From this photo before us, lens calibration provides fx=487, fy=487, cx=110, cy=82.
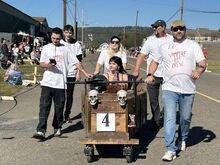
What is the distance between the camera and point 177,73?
21.7 feet

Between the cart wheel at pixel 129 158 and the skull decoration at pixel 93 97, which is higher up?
the skull decoration at pixel 93 97

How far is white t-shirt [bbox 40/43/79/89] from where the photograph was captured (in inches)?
312

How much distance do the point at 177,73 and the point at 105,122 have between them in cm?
118

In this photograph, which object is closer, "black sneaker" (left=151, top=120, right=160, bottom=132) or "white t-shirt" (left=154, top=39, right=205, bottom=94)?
"white t-shirt" (left=154, top=39, right=205, bottom=94)

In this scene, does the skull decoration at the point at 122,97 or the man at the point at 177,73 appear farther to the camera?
the man at the point at 177,73

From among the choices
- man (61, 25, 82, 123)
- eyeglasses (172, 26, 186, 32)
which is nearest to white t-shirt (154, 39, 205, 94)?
eyeglasses (172, 26, 186, 32)

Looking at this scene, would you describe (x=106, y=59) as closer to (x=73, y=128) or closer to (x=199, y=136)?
(x=73, y=128)

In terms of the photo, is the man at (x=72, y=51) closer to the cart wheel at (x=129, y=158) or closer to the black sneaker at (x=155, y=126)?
the black sneaker at (x=155, y=126)

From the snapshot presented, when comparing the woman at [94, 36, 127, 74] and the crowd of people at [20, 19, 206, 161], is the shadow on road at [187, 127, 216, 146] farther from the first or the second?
the woman at [94, 36, 127, 74]

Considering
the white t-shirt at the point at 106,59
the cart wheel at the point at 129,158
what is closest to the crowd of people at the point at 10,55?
the white t-shirt at the point at 106,59

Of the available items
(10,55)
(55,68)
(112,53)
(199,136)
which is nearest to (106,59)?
(112,53)

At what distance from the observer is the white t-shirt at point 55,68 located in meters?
7.91

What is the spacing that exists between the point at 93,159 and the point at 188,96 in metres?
1.57

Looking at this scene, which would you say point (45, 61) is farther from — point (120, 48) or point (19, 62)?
point (19, 62)
